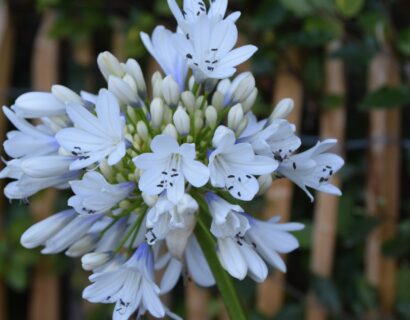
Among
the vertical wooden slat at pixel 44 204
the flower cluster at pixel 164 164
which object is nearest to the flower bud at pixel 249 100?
the flower cluster at pixel 164 164

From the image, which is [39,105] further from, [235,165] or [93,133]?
[235,165]

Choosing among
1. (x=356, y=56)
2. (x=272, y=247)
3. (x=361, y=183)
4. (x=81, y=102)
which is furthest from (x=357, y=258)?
(x=81, y=102)

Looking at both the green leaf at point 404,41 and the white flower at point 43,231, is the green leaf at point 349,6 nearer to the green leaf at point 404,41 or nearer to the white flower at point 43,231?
the green leaf at point 404,41

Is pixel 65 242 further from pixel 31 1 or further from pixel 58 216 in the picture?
pixel 31 1

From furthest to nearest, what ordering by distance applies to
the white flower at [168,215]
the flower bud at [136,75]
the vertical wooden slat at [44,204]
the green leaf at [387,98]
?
1. the vertical wooden slat at [44,204]
2. the green leaf at [387,98]
3. the flower bud at [136,75]
4. the white flower at [168,215]

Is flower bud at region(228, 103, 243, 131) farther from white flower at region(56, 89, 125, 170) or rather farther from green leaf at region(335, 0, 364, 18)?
green leaf at region(335, 0, 364, 18)

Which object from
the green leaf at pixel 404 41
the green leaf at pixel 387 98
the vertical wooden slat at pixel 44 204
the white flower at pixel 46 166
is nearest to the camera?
the white flower at pixel 46 166

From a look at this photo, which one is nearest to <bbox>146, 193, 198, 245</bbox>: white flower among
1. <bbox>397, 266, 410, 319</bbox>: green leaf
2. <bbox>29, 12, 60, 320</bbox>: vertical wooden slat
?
<bbox>397, 266, 410, 319</bbox>: green leaf
